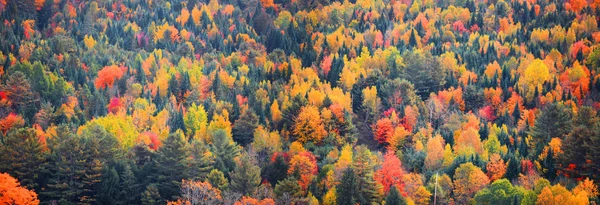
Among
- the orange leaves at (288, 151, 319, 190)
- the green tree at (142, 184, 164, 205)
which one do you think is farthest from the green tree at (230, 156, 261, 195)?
the orange leaves at (288, 151, 319, 190)

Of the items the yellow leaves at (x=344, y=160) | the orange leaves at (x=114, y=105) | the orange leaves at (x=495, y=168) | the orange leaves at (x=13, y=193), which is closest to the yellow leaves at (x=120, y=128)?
the orange leaves at (x=114, y=105)

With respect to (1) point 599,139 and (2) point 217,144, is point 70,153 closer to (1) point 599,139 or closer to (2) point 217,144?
(2) point 217,144

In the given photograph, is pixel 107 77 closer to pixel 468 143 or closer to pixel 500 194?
pixel 468 143

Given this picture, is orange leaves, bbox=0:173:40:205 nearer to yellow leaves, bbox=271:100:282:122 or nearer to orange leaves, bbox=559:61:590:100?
yellow leaves, bbox=271:100:282:122

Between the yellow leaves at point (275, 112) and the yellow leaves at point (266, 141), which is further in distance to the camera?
the yellow leaves at point (275, 112)

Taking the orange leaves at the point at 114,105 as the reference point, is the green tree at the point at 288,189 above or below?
below

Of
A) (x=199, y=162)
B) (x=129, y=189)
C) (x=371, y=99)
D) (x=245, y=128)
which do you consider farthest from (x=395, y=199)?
(x=371, y=99)

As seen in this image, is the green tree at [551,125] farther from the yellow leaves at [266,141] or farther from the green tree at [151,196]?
the green tree at [151,196]
